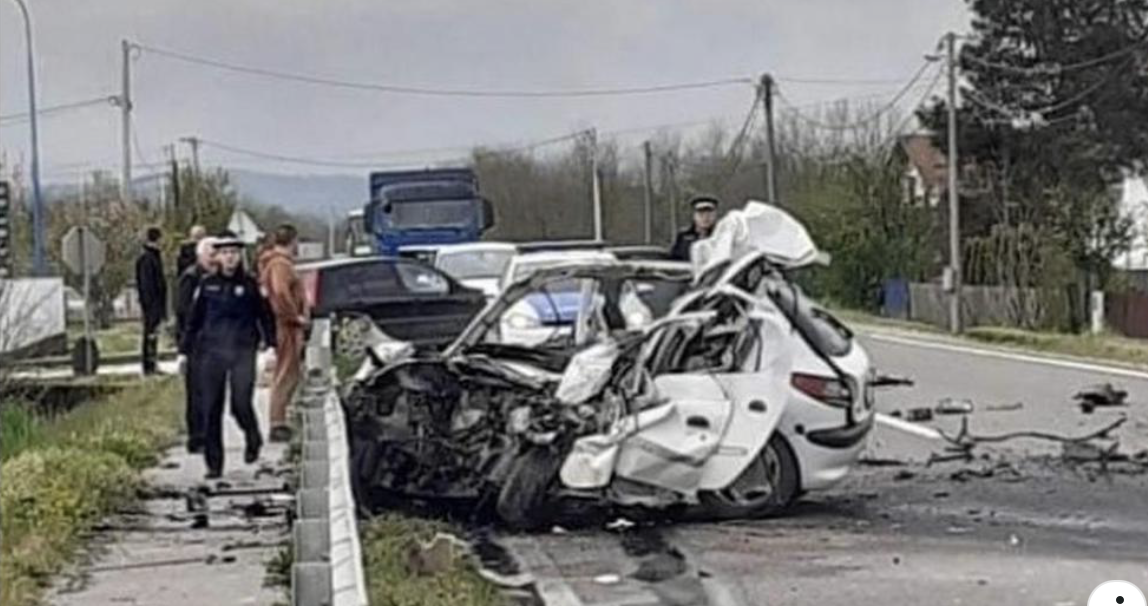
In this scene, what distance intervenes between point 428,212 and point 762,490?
40.2 metres

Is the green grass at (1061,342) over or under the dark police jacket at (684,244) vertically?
under

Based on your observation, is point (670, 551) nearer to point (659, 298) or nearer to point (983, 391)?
point (659, 298)

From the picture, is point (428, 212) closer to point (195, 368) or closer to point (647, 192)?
point (647, 192)

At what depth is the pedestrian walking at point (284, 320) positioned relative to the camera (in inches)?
757

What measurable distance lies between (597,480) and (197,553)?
2.58 m

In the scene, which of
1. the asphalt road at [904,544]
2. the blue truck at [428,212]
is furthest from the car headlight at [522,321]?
the blue truck at [428,212]

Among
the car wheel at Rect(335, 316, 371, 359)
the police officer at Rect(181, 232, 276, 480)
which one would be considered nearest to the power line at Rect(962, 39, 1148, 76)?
the car wheel at Rect(335, 316, 371, 359)

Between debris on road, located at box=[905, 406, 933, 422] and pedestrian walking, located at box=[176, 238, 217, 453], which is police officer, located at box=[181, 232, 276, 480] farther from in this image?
debris on road, located at box=[905, 406, 933, 422]

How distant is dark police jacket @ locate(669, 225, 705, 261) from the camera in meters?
19.5

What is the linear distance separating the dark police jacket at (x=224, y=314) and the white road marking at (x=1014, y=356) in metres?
15.5

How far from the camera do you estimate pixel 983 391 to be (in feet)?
87.4

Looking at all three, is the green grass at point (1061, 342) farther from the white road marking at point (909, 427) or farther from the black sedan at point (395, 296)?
the white road marking at point (909, 427)

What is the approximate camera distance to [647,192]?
87.6 meters

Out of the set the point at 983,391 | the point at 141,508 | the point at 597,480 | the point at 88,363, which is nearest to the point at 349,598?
the point at 597,480
